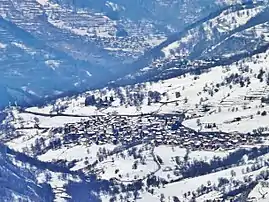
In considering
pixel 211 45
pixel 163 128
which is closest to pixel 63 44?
pixel 211 45

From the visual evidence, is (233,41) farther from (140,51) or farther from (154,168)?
(154,168)

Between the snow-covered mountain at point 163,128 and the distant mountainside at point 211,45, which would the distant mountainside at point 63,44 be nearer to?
the snow-covered mountain at point 163,128

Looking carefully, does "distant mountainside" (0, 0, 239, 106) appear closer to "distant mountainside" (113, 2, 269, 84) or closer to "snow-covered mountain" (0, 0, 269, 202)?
"snow-covered mountain" (0, 0, 269, 202)

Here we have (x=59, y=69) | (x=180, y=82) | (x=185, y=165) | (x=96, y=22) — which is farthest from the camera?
(x=96, y=22)

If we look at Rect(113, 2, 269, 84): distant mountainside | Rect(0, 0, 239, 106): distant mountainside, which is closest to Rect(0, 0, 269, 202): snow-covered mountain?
Rect(113, 2, 269, 84): distant mountainside

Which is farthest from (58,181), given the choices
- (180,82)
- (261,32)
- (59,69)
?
(59,69)

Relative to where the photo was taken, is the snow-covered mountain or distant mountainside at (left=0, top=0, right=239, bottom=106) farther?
distant mountainside at (left=0, top=0, right=239, bottom=106)
